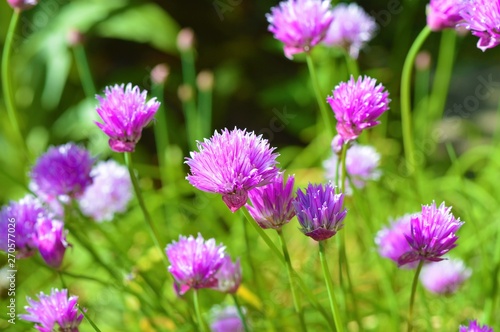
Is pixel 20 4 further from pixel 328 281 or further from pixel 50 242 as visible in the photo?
pixel 328 281

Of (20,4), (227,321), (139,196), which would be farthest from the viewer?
(227,321)

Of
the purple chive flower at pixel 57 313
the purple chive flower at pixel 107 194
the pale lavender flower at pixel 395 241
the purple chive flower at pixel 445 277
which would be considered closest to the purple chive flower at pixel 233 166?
the purple chive flower at pixel 57 313

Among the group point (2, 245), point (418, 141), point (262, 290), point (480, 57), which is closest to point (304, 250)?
point (418, 141)

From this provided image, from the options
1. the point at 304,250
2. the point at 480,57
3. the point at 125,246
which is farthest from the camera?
the point at 480,57

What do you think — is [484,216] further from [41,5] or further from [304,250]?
[41,5]

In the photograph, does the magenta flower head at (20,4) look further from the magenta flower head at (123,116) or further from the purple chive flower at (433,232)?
the purple chive flower at (433,232)

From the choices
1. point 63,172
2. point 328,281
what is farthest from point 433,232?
point 63,172

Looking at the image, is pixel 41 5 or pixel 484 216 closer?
pixel 484 216

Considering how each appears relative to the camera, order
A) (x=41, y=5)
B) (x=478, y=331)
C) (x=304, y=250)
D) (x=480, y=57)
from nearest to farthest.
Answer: (x=478, y=331)
(x=304, y=250)
(x=41, y=5)
(x=480, y=57)
